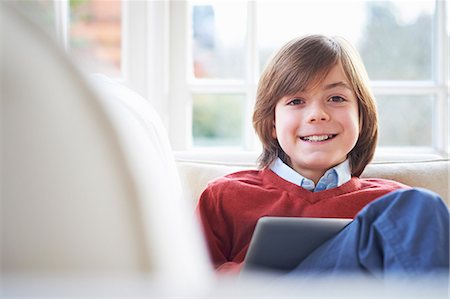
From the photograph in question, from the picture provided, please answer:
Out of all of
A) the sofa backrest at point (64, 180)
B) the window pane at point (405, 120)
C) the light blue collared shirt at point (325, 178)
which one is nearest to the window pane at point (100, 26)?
the window pane at point (405, 120)

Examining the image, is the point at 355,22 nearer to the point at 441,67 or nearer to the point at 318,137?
the point at 441,67

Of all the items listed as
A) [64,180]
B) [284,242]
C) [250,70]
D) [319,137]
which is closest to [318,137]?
[319,137]

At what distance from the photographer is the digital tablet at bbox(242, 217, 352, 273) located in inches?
38.0

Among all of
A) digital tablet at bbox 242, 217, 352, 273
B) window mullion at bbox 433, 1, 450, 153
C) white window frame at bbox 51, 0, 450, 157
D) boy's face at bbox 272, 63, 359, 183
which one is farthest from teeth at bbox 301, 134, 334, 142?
window mullion at bbox 433, 1, 450, 153

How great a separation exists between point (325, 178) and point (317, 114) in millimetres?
149

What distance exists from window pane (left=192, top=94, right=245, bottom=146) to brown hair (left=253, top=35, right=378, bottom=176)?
823 millimetres

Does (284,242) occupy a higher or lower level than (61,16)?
lower

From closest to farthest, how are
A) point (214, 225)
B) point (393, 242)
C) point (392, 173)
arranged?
point (393, 242) → point (214, 225) → point (392, 173)

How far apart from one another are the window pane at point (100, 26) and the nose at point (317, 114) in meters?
1.12

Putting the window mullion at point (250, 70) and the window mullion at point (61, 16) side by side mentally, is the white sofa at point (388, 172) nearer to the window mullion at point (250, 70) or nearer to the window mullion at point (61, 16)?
the window mullion at point (250, 70)

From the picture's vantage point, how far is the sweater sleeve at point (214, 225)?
4.71 ft

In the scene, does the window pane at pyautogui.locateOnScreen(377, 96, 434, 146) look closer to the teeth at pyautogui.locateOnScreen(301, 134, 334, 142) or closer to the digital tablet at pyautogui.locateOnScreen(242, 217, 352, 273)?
the teeth at pyautogui.locateOnScreen(301, 134, 334, 142)

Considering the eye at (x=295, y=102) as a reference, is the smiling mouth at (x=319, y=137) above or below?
below

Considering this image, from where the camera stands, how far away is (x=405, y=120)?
8.27 feet
